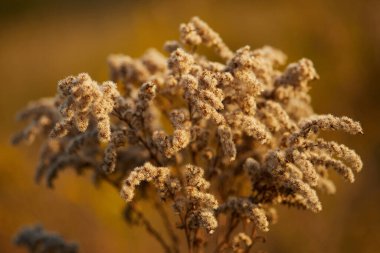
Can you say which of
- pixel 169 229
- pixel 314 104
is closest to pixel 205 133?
pixel 169 229

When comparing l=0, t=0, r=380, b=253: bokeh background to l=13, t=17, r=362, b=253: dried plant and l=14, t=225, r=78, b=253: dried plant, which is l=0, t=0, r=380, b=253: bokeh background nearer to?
l=14, t=225, r=78, b=253: dried plant

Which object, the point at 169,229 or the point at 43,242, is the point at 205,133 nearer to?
the point at 169,229

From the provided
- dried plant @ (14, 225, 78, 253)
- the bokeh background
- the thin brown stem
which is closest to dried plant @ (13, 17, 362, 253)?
the thin brown stem

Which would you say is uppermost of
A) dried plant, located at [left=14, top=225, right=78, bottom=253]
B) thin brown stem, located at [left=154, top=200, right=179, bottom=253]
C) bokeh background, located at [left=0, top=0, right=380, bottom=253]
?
bokeh background, located at [left=0, top=0, right=380, bottom=253]

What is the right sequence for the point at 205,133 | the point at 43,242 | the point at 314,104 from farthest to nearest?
the point at 314,104 < the point at 43,242 < the point at 205,133

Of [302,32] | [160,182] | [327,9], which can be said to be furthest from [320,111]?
[160,182]

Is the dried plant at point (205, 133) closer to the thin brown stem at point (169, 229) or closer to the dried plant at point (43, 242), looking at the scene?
the thin brown stem at point (169, 229)
